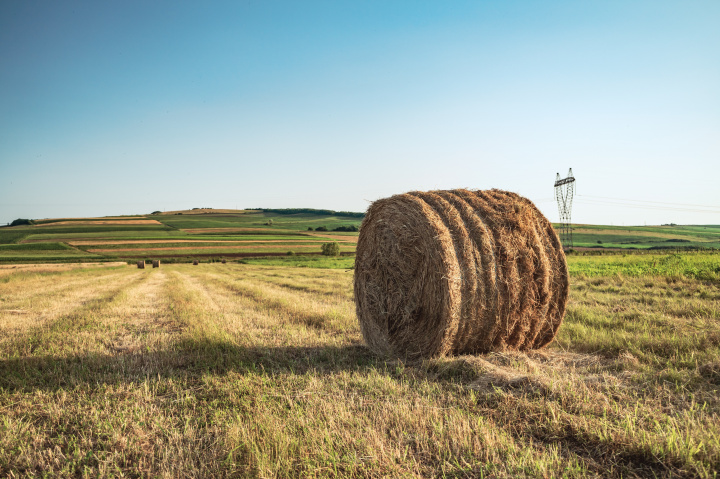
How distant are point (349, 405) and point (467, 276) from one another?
2.59m

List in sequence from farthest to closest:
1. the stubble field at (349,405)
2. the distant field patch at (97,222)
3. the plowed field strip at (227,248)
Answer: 1. the distant field patch at (97,222)
2. the plowed field strip at (227,248)
3. the stubble field at (349,405)

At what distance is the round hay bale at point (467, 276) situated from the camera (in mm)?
5723

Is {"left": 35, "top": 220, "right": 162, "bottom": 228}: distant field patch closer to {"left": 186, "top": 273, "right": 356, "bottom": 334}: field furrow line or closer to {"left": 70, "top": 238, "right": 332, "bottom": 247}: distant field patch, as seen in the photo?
{"left": 70, "top": 238, "right": 332, "bottom": 247}: distant field patch

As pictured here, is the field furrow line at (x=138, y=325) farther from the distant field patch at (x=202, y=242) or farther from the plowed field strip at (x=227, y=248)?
the distant field patch at (x=202, y=242)

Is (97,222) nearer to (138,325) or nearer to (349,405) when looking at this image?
(138,325)

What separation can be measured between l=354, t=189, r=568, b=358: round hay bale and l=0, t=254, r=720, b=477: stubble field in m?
0.39

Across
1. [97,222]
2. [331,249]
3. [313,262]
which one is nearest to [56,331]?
[313,262]

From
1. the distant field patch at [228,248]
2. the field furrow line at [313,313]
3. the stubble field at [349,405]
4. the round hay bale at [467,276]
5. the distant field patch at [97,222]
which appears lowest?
the distant field patch at [228,248]

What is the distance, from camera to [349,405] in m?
4.05

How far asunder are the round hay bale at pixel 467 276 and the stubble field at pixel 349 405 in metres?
0.39

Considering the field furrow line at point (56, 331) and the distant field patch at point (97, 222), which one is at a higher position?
the distant field patch at point (97, 222)

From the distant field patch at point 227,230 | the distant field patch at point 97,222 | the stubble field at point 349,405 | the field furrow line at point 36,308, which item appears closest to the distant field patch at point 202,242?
the distant field patch at point 227,230

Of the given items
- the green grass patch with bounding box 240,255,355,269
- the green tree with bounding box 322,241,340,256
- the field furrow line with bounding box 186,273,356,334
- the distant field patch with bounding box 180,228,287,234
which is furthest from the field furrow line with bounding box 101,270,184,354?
the distant field patch with bounding box 180,228,287,234

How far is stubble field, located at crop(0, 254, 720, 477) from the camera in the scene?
3.03 meters
